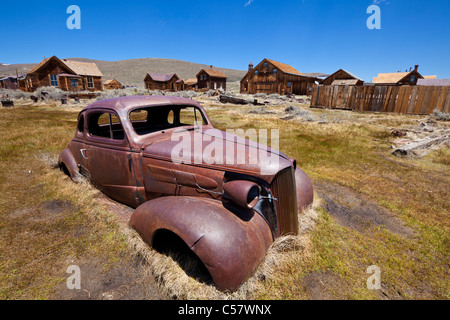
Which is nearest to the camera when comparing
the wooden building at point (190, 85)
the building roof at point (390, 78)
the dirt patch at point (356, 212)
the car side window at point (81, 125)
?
the dirt patch at point (356, 212)

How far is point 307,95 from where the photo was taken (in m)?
37.2

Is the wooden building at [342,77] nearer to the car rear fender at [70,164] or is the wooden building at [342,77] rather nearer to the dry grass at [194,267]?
the dry grass at [194,267]

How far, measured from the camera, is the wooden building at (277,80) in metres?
36.7

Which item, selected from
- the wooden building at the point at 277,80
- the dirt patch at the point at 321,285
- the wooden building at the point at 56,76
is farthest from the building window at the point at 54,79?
the dirt patch at the point at 321,285

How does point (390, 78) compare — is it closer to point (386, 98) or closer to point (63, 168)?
point (386, 98)

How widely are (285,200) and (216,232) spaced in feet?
2.94

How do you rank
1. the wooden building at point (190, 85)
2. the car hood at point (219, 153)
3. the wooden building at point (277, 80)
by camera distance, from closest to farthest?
the car hood at point (219, 153), the wooden building at point (277, 80), the wooden building at point (190, 85)

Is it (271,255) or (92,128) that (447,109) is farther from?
(92,128)

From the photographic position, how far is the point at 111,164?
3.21 m

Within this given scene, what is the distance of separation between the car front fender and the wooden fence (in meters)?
18.3

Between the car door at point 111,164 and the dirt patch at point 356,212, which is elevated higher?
the car door at point 111,164

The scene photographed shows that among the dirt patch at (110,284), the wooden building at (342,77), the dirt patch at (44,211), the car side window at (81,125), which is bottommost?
the dirt patch at (110,284)

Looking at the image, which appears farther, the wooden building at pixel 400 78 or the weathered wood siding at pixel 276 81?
the wooden building at pixel 400 78

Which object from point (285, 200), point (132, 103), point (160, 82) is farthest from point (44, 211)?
point (160, 82)
